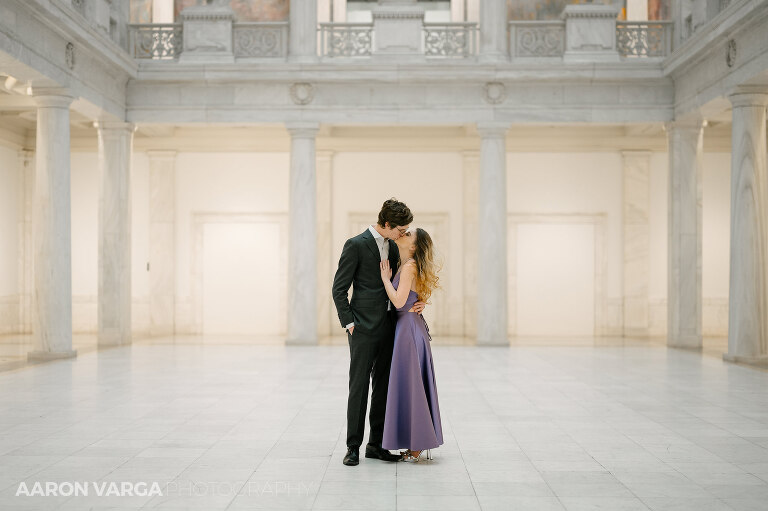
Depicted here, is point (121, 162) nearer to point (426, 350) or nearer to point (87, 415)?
point (87, 415)

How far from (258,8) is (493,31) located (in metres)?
6.83

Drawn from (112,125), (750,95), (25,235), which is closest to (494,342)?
(750,95)

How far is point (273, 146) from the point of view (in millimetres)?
22234

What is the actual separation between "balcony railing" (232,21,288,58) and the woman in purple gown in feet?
41.3

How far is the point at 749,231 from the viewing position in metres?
15.0

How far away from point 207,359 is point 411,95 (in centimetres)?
755

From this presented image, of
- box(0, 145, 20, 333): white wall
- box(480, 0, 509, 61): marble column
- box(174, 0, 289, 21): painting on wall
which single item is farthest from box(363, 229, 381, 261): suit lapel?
box(0, 145, 20, 333): white wall

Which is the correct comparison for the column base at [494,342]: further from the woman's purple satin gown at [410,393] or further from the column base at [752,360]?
the woman's purple satin gown at [410,393]

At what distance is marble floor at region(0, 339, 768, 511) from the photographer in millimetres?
5926

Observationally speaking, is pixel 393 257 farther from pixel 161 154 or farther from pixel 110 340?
pixel 161 154

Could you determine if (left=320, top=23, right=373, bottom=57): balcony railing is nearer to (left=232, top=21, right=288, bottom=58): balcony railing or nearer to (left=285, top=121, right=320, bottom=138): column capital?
(left=232, top=21, right=288, bottom=58): balcony railing

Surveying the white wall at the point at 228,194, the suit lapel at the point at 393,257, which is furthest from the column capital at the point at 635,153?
the suit lapel at the point at 393,257

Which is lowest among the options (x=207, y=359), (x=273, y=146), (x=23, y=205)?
(x=207, y=359)

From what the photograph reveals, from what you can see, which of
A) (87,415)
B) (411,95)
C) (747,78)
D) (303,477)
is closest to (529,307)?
(411,95)
